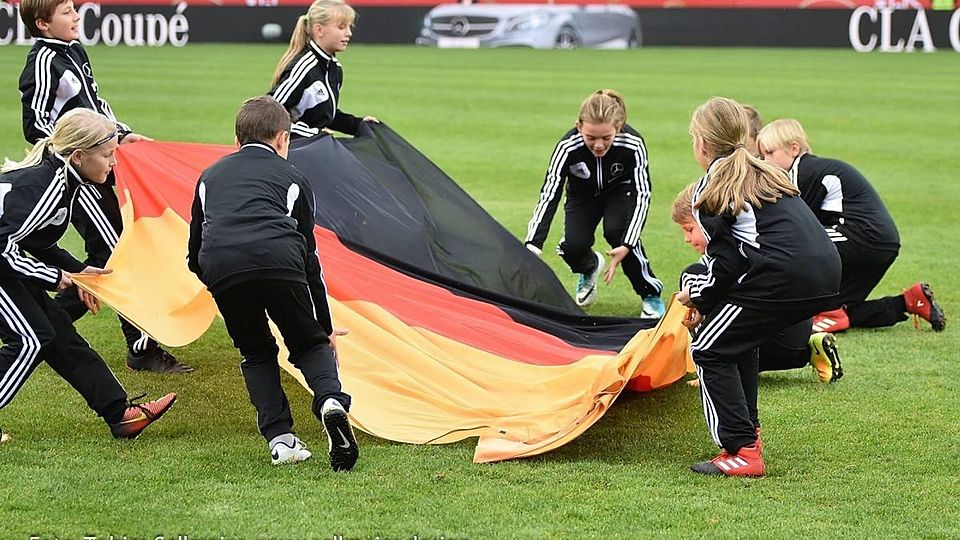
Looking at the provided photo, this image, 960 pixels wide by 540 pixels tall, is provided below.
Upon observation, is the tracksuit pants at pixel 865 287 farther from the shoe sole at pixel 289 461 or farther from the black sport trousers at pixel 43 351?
the black sport trousers at pixel 43 351

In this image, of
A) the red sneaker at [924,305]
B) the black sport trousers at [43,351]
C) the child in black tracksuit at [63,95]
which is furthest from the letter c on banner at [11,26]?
the black sport trousers at [43,351]

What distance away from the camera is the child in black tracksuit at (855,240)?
7633mm

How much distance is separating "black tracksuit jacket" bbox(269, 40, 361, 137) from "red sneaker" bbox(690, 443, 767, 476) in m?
3.31

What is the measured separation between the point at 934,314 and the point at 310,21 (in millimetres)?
4013

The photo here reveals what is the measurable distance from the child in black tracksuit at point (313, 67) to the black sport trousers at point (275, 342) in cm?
239

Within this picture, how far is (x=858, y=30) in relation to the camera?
2930 cm

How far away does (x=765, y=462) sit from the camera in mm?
5312

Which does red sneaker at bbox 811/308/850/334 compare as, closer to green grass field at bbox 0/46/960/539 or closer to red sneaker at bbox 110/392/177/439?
green grass field at bbox 0/46/960/539

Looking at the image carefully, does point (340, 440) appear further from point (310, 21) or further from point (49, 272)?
point (310, 21)

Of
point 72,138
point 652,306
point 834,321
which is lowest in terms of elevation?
point 652,306

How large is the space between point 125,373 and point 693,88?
600 inches

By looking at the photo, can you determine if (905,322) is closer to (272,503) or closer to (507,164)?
(272,503)

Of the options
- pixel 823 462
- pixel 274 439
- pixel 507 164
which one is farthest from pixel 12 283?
pixel 507 164

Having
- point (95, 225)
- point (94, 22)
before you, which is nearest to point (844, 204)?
point (95, 225)
